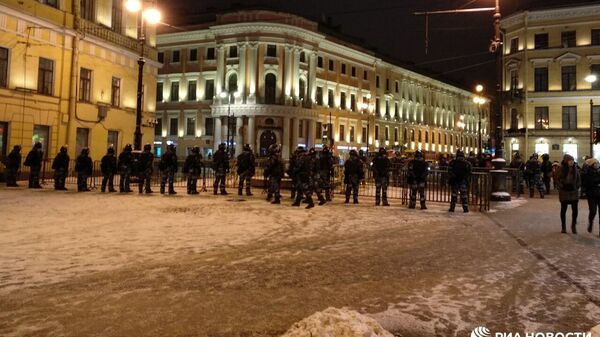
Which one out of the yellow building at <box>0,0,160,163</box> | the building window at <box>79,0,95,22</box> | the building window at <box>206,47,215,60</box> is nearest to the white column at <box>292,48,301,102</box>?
the building window at <box>206,47,215,60</box>

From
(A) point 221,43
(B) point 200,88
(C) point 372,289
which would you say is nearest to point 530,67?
(A) point 221,43

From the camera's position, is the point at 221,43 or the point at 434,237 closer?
the point at 434,237

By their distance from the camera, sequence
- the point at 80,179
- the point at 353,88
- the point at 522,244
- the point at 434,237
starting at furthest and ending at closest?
the point at 353,88 → the point at 80,179 → the point at 434,237 → the point at 522,244

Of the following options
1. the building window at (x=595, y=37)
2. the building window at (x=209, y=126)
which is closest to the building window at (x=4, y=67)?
the building window at (x=209, y=126)

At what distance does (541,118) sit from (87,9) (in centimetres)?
4464

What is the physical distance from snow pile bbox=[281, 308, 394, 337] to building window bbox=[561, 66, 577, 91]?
51.8 metres

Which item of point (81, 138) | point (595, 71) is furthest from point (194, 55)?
point (595, 71)

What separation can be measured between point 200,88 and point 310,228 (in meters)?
50.3

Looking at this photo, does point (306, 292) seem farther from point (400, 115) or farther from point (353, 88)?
point (400, 115)

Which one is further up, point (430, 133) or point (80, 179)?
point (430, 133)

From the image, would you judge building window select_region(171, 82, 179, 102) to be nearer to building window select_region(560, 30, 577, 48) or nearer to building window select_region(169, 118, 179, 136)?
building window select_region(169, 118, 179, 136)

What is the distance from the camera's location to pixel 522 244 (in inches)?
356

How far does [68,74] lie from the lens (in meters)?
24.4

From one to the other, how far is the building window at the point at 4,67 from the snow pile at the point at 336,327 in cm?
2309
